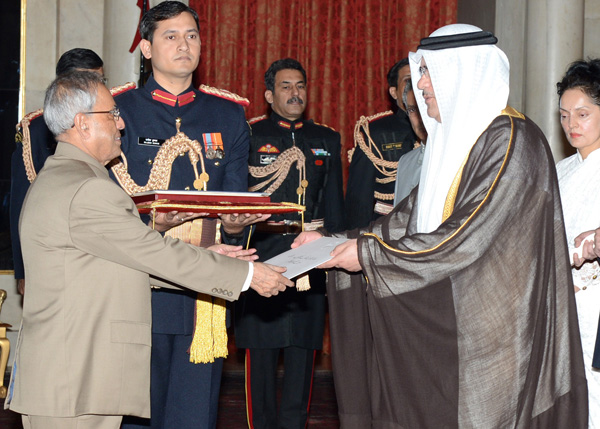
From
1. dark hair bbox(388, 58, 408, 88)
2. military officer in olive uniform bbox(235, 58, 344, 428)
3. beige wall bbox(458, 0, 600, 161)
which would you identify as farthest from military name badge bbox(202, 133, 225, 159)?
beige wall bbox(458, 0, 600, 161)

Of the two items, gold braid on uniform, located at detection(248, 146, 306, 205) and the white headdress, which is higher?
the white headdress

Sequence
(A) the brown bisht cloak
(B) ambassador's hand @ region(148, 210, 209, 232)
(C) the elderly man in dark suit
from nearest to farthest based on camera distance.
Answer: (C) the elderly man in dark suit → (A) the brown bisht cloak → (B) ambassador's hand @ region(148, 210, 209, 232)

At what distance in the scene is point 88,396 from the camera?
7.72 feet

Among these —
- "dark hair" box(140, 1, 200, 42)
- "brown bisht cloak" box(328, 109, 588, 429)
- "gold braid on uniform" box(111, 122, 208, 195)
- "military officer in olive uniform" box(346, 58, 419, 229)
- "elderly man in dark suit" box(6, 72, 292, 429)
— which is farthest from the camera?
"military officer in olive uniform" box(346, 58, 419, 229)

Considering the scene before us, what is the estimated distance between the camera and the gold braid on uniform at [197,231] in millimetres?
2922

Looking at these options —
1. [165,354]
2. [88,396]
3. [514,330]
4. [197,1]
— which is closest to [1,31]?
[197,1]

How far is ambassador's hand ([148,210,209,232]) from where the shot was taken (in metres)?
2.75

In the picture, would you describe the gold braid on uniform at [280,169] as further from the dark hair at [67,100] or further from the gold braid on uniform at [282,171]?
the dark hair at [67,100]

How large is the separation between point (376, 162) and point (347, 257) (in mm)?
2088

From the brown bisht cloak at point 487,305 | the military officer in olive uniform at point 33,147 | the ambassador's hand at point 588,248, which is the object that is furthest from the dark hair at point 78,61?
the ambassador's hand at point 588,248

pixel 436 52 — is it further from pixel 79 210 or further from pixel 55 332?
pixel 55 332

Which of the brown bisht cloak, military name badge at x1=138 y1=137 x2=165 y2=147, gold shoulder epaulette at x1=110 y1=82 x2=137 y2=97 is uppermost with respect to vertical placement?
gold shoulder epaulette at x1=110 y1=82 x2=137 y2=97

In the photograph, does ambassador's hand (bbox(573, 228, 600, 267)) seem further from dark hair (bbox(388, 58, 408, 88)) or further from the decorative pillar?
the decorative pillar

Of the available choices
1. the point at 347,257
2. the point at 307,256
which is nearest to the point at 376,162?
the point at 307,256
